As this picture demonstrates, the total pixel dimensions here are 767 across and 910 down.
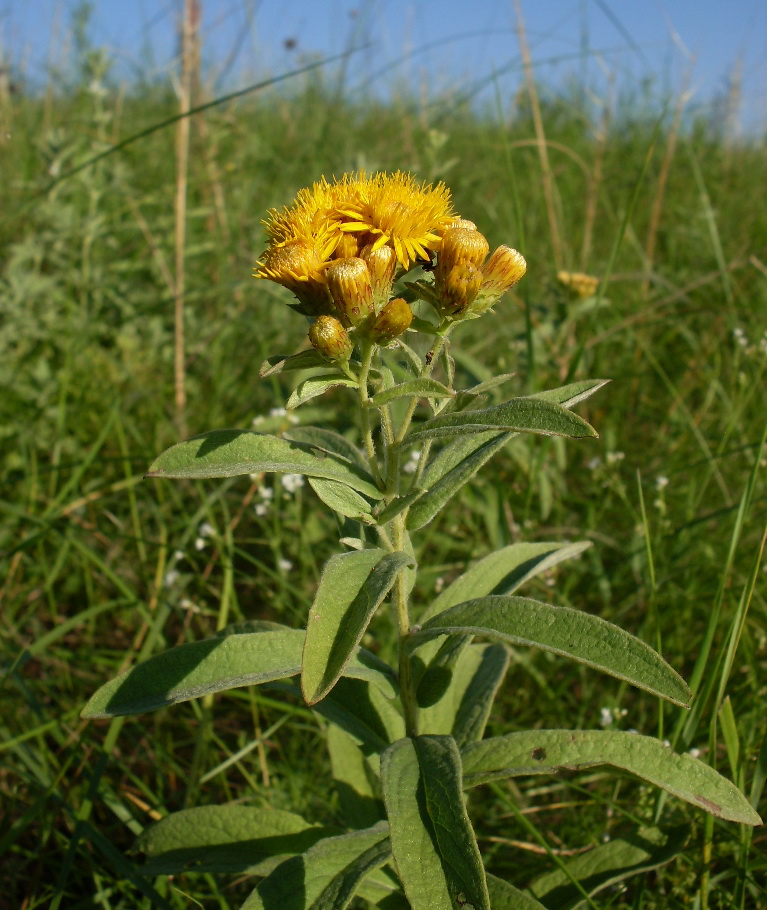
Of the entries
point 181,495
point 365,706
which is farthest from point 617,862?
point 181,495

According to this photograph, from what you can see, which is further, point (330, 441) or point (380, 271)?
point (330, 441)

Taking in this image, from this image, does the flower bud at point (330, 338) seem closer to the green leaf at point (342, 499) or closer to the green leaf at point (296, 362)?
the green leaf at point (296, 362)

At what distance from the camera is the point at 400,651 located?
1.66 metres

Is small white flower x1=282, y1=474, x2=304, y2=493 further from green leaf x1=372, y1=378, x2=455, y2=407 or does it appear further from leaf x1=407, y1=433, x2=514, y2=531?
green leaf x1=372, y1=378, x2=455, y2=407

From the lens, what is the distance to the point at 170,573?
2.62 m

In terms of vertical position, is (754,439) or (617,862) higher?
(754,439)

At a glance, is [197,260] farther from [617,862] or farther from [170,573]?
[617,862]

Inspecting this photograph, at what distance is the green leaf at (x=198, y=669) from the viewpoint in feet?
4.75

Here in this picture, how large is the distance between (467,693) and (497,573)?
1.08ft

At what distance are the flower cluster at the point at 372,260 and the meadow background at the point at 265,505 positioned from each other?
73 cm

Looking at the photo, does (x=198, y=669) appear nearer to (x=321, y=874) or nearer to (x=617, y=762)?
(x=321, y=874)

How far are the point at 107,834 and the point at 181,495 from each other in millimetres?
1332

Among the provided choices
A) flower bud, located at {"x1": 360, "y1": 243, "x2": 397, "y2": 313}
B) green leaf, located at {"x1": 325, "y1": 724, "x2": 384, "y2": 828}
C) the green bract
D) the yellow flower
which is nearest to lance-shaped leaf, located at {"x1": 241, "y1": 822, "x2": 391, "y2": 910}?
the green bract

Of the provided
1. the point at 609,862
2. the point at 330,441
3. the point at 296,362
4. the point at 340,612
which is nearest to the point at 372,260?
the point at 296,362
